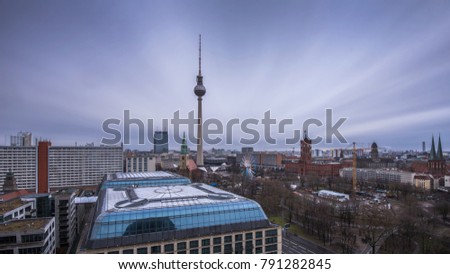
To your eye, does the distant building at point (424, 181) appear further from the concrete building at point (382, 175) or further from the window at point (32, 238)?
the window at point (32, 238)

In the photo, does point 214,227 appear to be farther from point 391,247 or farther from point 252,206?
point 391,247

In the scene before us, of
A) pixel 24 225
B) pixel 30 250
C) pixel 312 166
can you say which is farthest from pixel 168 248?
pixel 312 166

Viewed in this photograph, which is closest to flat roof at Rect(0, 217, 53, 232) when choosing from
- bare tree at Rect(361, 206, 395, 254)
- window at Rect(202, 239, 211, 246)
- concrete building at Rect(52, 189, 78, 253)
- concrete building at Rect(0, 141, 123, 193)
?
concrete building at Rect(52, 189, 78, 253)

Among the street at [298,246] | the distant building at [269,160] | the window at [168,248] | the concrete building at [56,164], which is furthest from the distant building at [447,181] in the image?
the concrete building at [56,164]

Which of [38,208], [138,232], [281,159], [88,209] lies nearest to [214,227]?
[138,232]

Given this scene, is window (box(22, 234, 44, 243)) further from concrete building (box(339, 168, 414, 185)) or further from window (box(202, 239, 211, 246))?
concrete building (box(339, 168, 414, 185))

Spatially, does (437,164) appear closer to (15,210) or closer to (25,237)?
(25,237)
